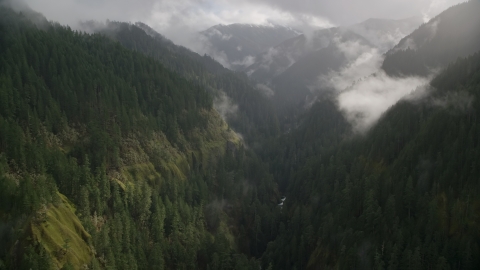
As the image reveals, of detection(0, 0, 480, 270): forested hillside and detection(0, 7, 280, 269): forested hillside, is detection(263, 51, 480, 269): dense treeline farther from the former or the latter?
detection(0, 7, 280, 269): forested hillside

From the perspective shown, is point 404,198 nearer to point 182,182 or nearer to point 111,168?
point 182,182

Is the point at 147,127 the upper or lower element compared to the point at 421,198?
upper

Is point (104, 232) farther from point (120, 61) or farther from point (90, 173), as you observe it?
point (120, 61)

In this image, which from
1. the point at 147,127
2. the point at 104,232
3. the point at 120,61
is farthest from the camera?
the point at 120,61

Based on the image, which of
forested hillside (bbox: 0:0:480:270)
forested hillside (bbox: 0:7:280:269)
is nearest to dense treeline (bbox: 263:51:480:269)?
forested hillside (bbox: 0:0:480:270)

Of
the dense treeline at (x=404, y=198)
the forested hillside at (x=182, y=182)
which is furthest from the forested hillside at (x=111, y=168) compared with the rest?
the dense treeline at (x=404, y=198)

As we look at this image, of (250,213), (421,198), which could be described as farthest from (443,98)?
(250,213)

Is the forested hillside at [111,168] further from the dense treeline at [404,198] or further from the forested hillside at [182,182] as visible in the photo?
the dense treeline at [404,198]
